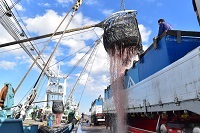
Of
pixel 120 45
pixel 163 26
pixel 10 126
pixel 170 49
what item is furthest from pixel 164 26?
pixel 10 126

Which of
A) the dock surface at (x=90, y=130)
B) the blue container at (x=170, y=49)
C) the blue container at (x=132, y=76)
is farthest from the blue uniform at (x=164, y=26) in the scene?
the dock surface at (x=90, y=130)

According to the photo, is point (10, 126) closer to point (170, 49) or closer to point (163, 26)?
point (170, 49)

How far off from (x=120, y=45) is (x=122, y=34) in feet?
1.49

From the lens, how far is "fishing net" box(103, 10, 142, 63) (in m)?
8.28

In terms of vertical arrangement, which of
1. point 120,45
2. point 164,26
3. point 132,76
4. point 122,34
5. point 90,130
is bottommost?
point 90,130

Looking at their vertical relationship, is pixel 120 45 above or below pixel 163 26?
below

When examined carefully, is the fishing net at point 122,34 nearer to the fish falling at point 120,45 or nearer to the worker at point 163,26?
the fish falling at point 120,45

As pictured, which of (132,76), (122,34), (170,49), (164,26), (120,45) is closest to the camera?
(170,49)

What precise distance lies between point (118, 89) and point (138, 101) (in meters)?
2.10

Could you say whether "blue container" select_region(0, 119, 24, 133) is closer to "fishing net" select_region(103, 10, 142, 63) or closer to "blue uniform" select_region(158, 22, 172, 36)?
"fishing net" select_region(103, 10, 142, 63)

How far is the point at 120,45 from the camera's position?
332 inches

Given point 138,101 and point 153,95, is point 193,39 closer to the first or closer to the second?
point 153,95

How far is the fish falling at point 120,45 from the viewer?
27.2 ft

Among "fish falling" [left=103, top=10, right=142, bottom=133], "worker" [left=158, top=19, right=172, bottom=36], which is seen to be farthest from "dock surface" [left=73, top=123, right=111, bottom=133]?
"worker" [left=158, top=19, right=172, bottom=36]
